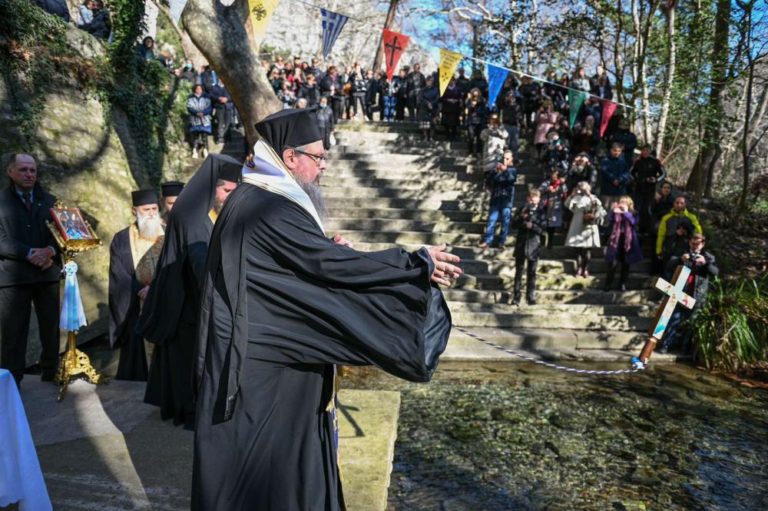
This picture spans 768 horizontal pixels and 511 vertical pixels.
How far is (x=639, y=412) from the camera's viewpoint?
6.26m

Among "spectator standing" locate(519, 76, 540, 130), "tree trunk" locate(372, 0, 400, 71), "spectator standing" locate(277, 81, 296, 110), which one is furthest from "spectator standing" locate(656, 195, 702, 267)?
"tree trunk" locate(372, 0, 400, 71)

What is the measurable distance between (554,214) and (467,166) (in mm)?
3881

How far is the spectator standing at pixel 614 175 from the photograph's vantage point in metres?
11.4

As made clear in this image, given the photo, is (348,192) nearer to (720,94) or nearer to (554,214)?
(554,214)

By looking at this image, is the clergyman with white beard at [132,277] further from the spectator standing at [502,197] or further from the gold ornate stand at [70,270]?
the spectator standing at [502,197]

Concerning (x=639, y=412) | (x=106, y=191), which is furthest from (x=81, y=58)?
(x=639, y=412)

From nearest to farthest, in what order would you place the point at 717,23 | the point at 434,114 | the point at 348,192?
the point at 717,23 → the point at 348,192 → the point at 434,114

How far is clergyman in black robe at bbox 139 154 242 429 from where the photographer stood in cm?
390

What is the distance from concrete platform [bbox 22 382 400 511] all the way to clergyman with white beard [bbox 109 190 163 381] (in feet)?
0.84

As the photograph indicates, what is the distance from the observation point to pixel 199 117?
1385 centimetres

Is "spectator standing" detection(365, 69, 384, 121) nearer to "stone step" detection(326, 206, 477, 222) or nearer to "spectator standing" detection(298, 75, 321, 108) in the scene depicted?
"spectator standing" detection(298, 75, 321, 108)

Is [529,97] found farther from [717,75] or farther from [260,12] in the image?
[260,12]

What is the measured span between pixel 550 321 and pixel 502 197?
2.71m

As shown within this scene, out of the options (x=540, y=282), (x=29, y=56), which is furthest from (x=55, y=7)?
(x=540, y=282)
